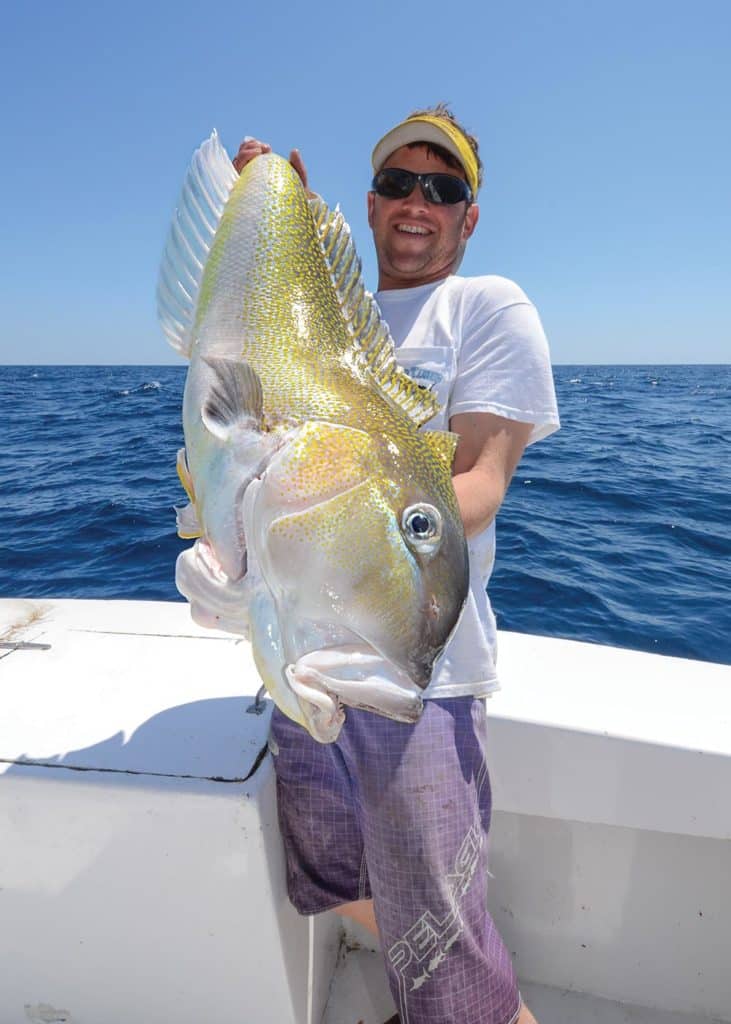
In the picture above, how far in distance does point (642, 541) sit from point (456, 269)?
7.17 m

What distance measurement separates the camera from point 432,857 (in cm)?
160

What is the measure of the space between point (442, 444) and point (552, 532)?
7867 mm

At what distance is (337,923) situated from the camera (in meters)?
2.54

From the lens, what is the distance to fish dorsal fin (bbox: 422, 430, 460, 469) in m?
1.34

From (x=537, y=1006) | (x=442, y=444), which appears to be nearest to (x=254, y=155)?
(x=442, y=444)

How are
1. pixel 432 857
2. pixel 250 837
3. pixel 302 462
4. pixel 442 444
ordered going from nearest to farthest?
pixel 302 462, pixel 442 444, pixel 432 857, pixel 250 837

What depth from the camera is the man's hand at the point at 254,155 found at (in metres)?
1.74

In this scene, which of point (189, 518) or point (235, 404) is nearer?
point (235, 404)

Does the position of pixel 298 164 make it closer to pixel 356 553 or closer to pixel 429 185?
pixel 429 185

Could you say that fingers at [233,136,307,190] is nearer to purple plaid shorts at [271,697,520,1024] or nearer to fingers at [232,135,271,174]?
fingers at [232,135,271,174]

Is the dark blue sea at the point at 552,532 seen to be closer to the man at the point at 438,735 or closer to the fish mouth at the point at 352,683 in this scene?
the man at the point at 438,735

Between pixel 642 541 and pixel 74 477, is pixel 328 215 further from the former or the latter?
pixel 74 477

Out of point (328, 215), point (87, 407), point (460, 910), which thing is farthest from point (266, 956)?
point (87, 407)

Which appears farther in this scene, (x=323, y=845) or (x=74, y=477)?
(x=74, y=477)
